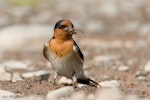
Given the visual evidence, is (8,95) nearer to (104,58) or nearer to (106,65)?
(106,65)

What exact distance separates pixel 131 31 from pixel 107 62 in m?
4.54

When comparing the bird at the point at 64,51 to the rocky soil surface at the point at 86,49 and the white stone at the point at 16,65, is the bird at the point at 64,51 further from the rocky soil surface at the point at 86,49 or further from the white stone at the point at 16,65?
the white stone at the point at 16,65

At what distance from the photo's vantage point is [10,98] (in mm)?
5773

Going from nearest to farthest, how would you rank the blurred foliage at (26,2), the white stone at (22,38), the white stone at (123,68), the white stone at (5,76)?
the white stone at (5,76) < the white stone at (123,68) < the white stone at (22,38) < the blurred foliage at (26,2)

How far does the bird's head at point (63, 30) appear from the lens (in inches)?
269

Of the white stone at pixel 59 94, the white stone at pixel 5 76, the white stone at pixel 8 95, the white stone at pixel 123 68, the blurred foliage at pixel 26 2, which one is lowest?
the white stone at pixel 59 94

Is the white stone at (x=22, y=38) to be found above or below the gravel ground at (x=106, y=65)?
above

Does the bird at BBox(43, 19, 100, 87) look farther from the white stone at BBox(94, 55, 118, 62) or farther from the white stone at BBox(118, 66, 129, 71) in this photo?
the white stone at BBox(94, 55, 118, 62)

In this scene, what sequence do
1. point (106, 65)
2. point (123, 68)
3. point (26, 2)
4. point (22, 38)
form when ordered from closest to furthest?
point (123, 68)
point (106, 65)
point (22, 38)
point (26, 2)

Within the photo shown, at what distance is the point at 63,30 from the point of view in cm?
688

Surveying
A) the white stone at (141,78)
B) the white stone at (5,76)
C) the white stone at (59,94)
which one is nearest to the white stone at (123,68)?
the white stone at (141,78)

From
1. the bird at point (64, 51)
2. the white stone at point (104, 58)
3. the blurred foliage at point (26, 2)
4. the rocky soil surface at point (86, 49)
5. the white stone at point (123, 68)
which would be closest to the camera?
the rocky soil surface at point (86, 49)

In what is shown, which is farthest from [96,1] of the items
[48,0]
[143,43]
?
[143,43]

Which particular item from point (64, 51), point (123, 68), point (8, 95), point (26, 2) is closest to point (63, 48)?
point (64, 51)
